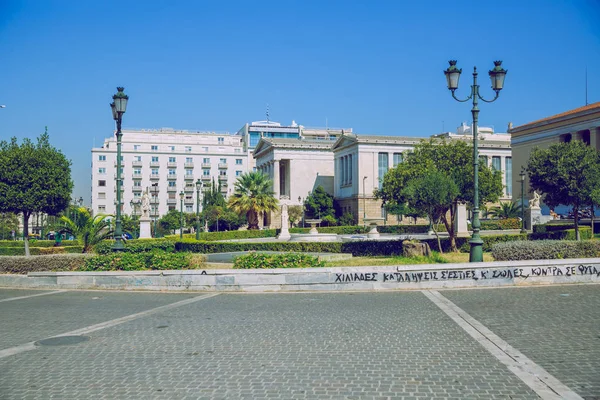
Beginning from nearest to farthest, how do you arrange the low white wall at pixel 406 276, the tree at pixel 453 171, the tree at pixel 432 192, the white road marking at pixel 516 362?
the white road marking at pixel 516 362 → the low white wall at pixel 406 276 → the tree at pixel 432 192 → the tree at pixel 453 171

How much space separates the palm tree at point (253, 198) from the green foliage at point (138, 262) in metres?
41.4

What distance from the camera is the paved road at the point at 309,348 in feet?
19.1

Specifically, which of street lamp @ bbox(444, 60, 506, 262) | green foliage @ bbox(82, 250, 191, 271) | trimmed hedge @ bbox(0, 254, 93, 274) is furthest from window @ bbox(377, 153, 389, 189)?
trimmed hedge @ bbox(0, 254, 93, 274)

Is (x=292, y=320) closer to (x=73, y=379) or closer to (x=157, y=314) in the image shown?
(x=157, y=314)

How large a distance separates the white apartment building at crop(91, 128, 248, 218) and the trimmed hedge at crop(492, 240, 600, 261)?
269 feet

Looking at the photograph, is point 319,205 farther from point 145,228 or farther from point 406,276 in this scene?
point 406,276

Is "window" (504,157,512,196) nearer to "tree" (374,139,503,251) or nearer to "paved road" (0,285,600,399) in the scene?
"tree" (374,139,503,251)

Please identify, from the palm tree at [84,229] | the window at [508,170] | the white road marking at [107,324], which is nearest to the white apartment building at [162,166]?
the window at [508,170]

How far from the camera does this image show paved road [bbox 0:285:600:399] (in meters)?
5.82

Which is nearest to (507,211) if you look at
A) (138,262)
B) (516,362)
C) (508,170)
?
(508,170)

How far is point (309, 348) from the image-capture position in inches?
297

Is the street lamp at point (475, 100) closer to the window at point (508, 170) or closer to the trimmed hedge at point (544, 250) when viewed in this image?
the trimmed hedge at point (544, 250)

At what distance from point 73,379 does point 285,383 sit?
2.40 metres

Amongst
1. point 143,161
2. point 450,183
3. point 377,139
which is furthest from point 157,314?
point 143,161
